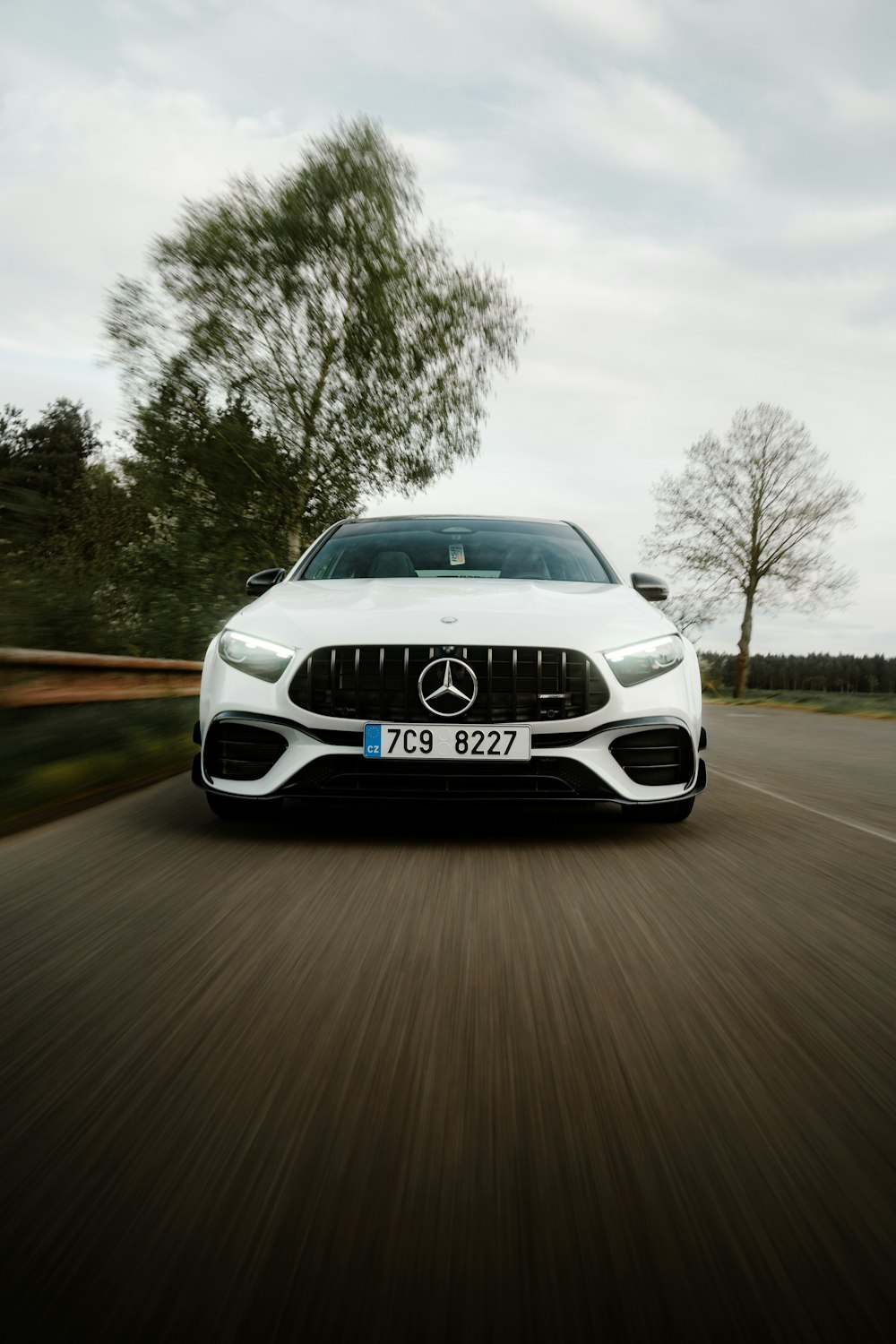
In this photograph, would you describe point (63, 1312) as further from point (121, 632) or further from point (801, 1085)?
point (121, 632)

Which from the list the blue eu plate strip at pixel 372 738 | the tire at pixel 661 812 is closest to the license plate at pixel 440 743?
the blue eu plate strip at pixel 372 738

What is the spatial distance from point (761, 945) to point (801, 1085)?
1.02m

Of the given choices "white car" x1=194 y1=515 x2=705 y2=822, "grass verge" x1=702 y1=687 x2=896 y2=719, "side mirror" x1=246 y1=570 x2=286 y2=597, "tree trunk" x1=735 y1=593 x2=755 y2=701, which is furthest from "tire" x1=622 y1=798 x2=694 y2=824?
"tree trunk" x1=735 y1=593 x2=755 y2=701

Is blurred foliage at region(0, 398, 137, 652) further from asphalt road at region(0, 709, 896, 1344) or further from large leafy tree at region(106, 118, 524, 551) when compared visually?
large leafy tree at region(106, 118, 524, 551)

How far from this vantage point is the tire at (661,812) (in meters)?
4.70

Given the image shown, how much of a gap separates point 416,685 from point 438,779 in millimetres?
388

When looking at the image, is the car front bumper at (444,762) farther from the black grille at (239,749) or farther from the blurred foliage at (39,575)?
the blurred foliage at (39,575)

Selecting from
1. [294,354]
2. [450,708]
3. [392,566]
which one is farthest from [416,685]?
[294,354]

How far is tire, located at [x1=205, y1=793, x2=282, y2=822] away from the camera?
450 centimetres

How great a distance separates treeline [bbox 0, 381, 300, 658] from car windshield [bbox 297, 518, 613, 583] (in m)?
1.96

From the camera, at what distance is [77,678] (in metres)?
6.29

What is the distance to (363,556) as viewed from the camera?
613cm

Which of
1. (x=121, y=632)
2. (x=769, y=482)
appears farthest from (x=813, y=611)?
(x=121, y=632)

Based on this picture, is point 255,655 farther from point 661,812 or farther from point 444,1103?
point 444,1103
